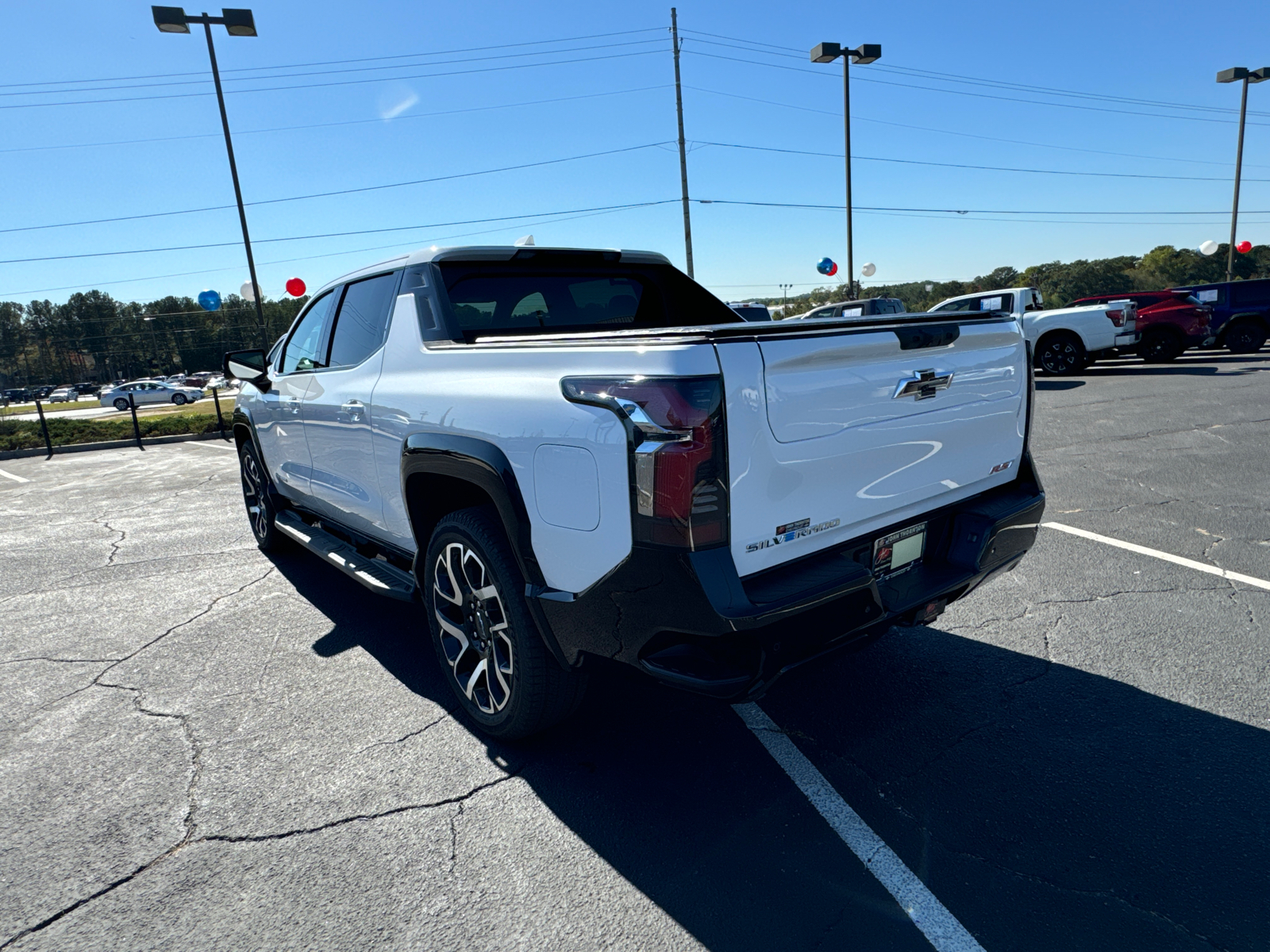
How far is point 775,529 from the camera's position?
90.4 inches

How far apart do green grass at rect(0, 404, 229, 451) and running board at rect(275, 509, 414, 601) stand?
532 inches

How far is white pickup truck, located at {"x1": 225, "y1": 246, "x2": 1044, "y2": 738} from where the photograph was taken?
2.15 meters

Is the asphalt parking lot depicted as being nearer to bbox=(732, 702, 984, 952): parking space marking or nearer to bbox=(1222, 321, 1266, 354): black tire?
bbox=(732, 702, 984, 952): parking space marking

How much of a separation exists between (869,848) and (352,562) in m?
2.87

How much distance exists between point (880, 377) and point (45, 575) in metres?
6.46

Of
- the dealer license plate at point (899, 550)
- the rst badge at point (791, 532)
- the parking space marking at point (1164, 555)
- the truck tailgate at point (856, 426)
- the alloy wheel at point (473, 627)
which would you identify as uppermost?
the truck tailgate at point (856, 426)

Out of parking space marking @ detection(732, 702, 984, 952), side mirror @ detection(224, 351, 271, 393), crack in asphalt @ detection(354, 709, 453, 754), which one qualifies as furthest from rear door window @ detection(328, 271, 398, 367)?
parking space marking @ detection(732, 702, 984, 952)

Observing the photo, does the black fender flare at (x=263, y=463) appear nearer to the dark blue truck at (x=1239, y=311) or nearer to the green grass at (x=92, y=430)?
the green grass at (x=92, y=430)

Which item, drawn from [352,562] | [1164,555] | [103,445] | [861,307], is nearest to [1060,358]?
[861,307]

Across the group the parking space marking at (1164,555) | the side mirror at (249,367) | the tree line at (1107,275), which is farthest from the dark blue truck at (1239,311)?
the tree line at (1107,275)

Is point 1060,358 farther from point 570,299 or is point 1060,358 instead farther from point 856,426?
Answer: point 856,426

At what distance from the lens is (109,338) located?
128625 mm

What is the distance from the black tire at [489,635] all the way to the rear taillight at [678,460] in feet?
2.61

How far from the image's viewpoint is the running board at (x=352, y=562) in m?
3.57
